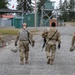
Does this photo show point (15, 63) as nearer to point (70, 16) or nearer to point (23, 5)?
point (23, 5)

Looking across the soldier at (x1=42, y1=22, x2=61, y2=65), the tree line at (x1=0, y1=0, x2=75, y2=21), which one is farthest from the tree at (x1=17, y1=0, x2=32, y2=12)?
the soldier at (x1=42, y1=22, x2=61, y2=65)

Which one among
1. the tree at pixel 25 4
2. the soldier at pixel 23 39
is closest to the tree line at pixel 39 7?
the tree at pixel 25 4

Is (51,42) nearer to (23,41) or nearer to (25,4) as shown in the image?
(23,41)

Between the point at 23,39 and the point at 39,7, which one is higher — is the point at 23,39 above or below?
above

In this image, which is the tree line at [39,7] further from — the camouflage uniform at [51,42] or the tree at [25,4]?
the camouflage uniform at [51,42]

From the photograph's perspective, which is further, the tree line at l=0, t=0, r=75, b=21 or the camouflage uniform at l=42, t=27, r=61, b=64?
the tree line at l=0, t=0, r=75, b=21

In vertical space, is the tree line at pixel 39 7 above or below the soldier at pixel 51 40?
below

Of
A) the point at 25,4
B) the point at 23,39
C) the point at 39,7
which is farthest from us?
the point at 39,7

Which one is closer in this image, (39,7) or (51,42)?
(51,42)

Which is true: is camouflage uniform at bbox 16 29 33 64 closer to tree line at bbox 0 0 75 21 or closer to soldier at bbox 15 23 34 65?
soldier at bbox 15 23 34 65

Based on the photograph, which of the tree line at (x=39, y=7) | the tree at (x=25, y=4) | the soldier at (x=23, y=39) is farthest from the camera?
the tree at (x=25, y=4)

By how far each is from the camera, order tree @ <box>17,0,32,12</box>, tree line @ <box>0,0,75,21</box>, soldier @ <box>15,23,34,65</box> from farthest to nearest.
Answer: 1. tree @ <box>17,0,32,12</box>
2. tree line @ <box>0,0,75,21</box>
3. soldier @ <box>15,23,34,65</box>

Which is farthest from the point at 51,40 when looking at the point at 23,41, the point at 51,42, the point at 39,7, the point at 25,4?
the point at 39,7

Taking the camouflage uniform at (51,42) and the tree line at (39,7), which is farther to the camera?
the tree line at (39,7)
